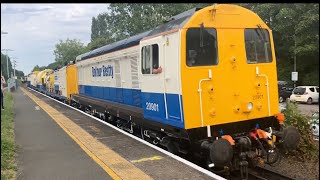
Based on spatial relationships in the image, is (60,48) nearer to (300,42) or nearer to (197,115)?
(300,42)

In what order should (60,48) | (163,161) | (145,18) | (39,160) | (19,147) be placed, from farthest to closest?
(60,48)
(145,18)
(19,147)
(39,160)
(163,161)

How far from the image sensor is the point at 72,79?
22.4 meters

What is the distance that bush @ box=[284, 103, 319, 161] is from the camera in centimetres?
1055

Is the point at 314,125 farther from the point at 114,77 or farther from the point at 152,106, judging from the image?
the point at 114,77

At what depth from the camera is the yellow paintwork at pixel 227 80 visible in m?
7.56

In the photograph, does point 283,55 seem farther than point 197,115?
Yes

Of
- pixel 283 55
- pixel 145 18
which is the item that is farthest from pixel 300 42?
pixel 145 18

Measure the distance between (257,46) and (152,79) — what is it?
8.22 ft

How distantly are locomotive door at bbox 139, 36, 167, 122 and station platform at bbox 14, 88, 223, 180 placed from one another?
896 mm

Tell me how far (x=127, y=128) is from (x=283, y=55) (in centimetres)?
1090

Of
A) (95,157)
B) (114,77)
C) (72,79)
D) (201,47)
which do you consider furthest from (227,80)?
(72,79)

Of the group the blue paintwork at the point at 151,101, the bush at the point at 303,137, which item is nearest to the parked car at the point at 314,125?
the bush at the point at 303,137

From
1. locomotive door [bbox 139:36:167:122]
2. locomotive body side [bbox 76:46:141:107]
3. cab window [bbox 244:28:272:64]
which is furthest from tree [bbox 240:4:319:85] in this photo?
locomotive door [bbox 139:36:167:122]

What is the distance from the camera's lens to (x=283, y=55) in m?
19.8
